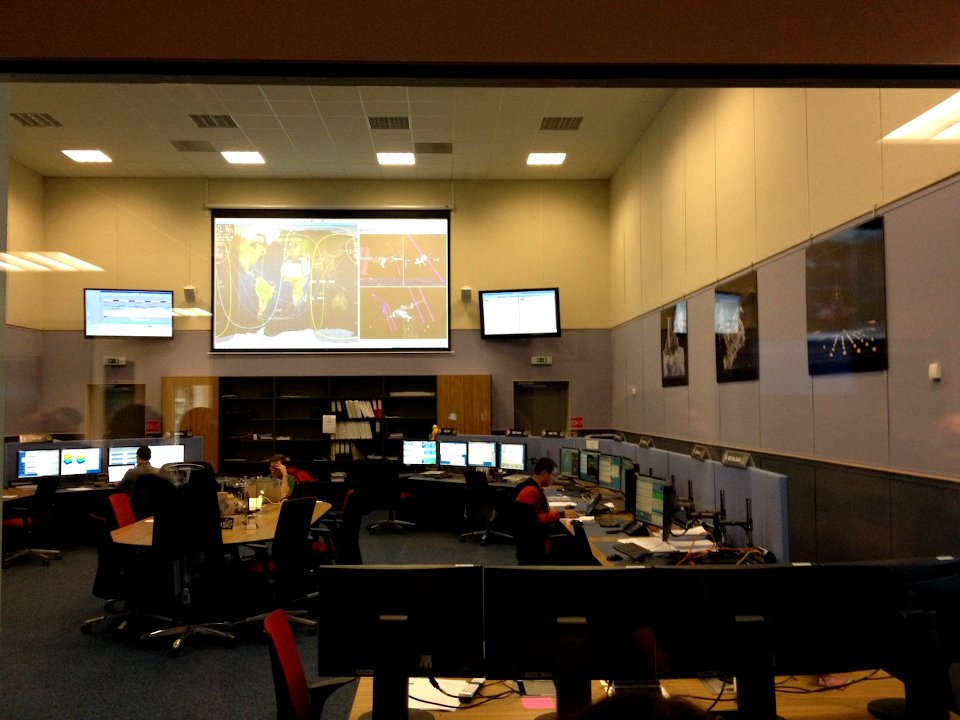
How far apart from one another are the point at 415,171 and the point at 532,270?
2.22 m

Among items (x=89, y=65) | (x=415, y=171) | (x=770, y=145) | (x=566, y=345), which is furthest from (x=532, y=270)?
(x=89, y=65)

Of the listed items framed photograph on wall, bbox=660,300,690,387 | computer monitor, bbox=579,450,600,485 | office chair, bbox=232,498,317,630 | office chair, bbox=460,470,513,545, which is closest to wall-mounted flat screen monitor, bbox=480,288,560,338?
framed photograph on wall, bbox=660,300,690,387

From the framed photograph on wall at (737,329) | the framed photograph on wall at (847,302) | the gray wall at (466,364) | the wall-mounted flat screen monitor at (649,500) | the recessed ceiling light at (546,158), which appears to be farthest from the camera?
the gray wall at (466,364)

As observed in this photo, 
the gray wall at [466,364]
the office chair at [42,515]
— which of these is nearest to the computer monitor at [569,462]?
the gray wall at [466,364]

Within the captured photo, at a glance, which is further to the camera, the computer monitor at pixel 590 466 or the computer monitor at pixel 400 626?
the computer monitor at pixel 590 466

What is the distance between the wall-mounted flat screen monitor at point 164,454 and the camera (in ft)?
25.1

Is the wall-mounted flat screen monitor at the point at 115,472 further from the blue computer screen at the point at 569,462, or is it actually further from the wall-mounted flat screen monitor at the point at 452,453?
the blue computer screen at the point at 569,462

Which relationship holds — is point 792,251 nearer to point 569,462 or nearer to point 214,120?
point 569,462

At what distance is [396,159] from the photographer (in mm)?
8852

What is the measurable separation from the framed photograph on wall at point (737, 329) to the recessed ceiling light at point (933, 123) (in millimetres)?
1908

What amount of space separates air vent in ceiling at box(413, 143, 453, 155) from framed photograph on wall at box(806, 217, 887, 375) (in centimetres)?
460

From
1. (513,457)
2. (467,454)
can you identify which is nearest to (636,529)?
(513,457)

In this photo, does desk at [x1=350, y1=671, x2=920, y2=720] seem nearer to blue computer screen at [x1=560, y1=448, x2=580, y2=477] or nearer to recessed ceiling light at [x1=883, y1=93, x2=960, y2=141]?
recessed ceiling light at [x1=883, y1=93, x2=960, y2=141]

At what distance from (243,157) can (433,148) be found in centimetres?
256
